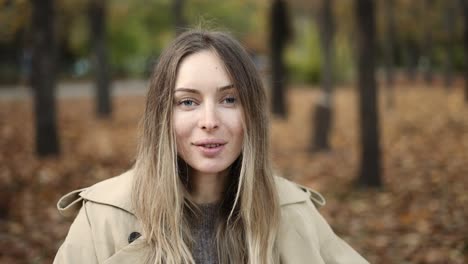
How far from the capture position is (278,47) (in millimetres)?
Answer: 16188

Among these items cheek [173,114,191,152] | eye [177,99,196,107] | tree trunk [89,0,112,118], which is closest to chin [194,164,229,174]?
cheek [173,114,191,152]

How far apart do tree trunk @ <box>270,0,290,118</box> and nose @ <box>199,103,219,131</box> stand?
13063 mm

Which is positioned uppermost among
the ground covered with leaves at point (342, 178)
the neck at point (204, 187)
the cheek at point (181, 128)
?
the cheek at point (181, 128)

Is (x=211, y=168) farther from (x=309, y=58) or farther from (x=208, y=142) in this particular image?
(x=309, y=58)

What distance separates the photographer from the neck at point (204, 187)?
2.40 metres

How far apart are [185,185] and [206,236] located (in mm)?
224

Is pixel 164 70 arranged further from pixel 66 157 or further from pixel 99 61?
pixel 99 61

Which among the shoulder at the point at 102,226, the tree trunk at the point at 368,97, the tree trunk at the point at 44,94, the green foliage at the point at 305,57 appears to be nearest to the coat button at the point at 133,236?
the shoulder at the point at 102,226

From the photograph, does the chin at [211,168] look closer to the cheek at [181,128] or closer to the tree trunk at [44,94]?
the cheek at [181,128]

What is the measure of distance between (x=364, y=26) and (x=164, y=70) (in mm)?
6004

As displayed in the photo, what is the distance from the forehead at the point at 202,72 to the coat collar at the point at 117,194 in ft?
1.50

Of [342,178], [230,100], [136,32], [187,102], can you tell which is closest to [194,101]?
[187,102]

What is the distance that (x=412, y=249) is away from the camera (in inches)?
209

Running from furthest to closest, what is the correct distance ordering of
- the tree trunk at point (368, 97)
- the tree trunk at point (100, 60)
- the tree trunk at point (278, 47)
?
1. the tree trunk at point (100, 60)
2. the tree trunk at point (278, 47)
3. the tree trunk at point (368, 97)
